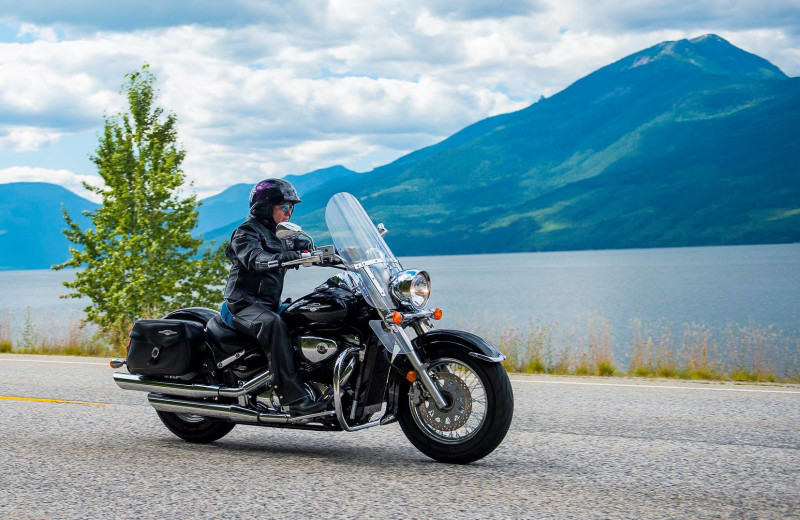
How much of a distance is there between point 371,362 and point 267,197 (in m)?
1.42

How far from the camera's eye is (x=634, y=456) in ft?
18.7

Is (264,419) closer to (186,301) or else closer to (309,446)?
(309,446)

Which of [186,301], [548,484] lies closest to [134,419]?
[548,484]

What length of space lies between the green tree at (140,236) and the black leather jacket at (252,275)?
18768 mm

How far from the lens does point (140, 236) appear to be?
24906 millimetres

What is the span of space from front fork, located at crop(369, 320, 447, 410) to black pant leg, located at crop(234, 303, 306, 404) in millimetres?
623

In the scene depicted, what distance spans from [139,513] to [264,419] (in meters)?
1.39

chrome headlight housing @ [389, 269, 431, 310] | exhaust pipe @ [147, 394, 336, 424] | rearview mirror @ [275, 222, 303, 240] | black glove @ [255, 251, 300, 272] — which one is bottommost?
exhaust pipe @ [147, 394, 336, 424]

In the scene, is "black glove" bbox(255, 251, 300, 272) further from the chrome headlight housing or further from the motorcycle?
the chrome headlight housing

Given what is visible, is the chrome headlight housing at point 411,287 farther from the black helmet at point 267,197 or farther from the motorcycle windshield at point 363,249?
the black helmet at point 267,197

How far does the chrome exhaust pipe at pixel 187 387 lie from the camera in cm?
582

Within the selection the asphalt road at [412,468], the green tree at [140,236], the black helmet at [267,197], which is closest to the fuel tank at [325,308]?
the black helmet at [267,197]

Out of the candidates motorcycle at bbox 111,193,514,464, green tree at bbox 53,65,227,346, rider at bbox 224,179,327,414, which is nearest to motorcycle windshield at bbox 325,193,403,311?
motorcycle at bbox 111,193,514,464

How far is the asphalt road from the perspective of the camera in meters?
4.46
